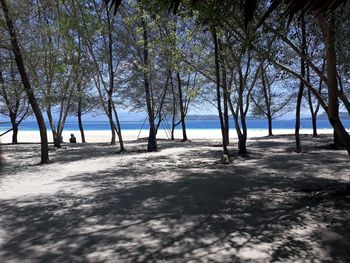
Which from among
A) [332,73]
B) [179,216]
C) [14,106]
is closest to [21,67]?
[179,216]

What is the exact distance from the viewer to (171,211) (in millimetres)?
7457

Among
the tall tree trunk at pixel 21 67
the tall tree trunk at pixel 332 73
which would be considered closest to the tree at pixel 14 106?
the tall tree trunk at pixel 21 67

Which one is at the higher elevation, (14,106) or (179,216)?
(14,106)

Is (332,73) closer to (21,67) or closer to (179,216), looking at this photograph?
(179,216)

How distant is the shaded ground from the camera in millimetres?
5363

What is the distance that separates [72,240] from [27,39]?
50.3ft

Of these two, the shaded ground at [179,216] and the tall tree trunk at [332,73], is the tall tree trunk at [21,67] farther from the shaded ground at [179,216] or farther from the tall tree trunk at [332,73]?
the tall tree trunk at [332,73]

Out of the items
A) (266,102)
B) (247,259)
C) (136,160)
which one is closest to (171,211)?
(247,259)

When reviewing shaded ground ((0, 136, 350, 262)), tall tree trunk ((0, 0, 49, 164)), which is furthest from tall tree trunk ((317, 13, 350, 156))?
tall tree trunk ((0, 0, 49, 164))

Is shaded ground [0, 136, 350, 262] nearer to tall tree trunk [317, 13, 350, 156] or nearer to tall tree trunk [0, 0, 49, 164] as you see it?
tall tree trunk [317, 13, 350, 156]

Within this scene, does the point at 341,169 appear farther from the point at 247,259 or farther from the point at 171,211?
the point at 247,259

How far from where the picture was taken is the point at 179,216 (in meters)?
7.08

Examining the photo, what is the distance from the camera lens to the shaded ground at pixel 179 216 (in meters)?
5.36

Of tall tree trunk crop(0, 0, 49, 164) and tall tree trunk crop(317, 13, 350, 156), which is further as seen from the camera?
tall tree trunk crop(0, 0, 49, 164)
